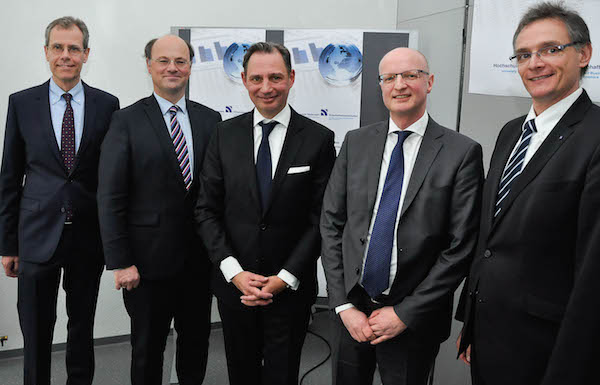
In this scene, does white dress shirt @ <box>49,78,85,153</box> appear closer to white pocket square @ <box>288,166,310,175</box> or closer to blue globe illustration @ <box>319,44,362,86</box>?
white pocket square @ <box>288,166,310,175</box>

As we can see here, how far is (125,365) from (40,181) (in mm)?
1540

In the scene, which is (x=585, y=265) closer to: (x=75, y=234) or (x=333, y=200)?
(x=333, y=200)

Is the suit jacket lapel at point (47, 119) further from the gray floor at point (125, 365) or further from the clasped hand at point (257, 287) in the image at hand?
the gray floor at point (125, 365)

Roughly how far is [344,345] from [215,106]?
2.01 m

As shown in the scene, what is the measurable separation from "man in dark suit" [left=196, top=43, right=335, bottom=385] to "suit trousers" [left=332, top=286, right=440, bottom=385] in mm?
252

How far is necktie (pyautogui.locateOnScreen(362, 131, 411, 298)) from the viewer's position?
1.76 metres

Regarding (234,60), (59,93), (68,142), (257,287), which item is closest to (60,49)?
(59,93)

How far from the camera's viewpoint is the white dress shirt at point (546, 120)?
4.95 ft

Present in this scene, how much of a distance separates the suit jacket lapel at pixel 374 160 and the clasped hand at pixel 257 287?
0.51m

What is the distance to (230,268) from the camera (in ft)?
6.60

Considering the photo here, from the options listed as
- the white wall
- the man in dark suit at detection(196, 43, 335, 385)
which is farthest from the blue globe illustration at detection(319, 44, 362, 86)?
the man in dark suit at detection(196, 43, 335, 385)

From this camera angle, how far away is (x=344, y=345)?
1.89 m

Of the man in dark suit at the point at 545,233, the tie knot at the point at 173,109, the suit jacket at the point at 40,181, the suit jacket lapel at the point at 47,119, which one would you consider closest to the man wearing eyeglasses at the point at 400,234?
the man in dark suit at the point at 545,233

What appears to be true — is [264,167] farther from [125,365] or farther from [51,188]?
[125,365]
